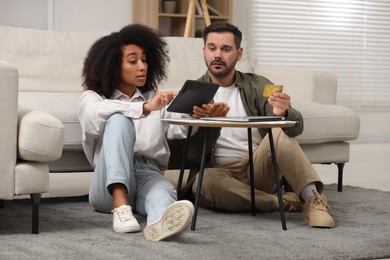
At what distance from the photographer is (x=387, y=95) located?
8070 mm

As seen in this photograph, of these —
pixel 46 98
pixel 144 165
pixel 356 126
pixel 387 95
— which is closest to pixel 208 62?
pixel 144 165

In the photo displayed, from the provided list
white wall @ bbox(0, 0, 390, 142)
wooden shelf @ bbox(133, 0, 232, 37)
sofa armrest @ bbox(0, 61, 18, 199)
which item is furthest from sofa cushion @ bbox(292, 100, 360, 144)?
white wall @ bbox(0, 0, 390, 142)

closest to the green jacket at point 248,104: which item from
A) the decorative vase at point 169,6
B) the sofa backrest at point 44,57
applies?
the sofa backrest at point 44,57

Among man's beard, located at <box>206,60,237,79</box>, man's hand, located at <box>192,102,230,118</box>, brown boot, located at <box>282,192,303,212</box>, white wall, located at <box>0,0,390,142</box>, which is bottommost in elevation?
A: brown boot, located at <box>282,192,303,212</box>

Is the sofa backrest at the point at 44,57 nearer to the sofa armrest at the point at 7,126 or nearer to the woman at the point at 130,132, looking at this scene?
the woman at the point at 130,132

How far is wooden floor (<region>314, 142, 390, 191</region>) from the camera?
452 cm

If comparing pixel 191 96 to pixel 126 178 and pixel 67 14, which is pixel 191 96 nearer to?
pixel 126 178

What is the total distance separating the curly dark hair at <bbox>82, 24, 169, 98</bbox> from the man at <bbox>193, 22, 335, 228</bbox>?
8.4 inches

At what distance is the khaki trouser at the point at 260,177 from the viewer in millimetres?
3012

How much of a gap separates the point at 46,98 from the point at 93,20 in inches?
115

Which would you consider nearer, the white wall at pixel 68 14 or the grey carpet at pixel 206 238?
the grey carpet at pixel 206 238

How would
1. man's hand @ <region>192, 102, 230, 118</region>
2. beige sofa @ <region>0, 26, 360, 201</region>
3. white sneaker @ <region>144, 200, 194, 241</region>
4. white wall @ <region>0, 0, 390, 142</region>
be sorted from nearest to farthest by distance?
white sneaker @ <region>144, 200, 194, 241</region>, man's hand @ <region>192, 102, 230, 118</region>, beige sofa @ <region>0, 26, 360, 201</region>, white wall @ <region>0, 0, 390, 142</region>

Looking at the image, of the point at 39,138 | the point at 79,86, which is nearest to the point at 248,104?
the point at 39,138

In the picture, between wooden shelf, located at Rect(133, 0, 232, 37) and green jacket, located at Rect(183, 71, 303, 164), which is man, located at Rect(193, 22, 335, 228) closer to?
green jacket, located at Rect(183, 71, 303, 164)
